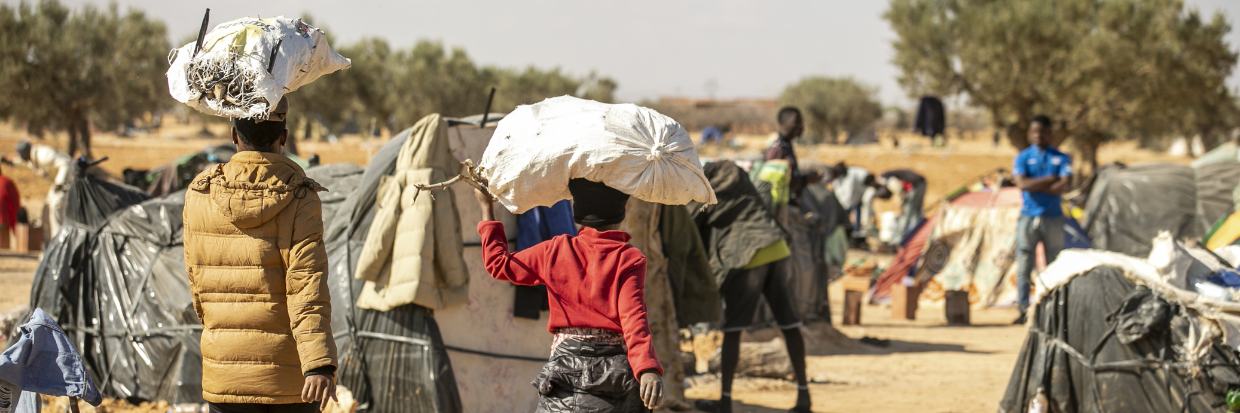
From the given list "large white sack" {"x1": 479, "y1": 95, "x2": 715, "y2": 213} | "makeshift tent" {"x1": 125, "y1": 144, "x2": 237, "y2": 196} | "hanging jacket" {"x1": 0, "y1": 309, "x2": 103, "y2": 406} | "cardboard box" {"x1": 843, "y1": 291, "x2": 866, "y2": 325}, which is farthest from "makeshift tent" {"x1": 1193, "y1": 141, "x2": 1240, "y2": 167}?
"hanging jacket" {"x1": 0, "y1": 309, "x2": 103, "y2": 406}

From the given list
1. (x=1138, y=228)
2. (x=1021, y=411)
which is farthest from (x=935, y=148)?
(x=1021, y=411)

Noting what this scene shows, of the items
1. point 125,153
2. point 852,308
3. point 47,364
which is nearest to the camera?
point 47,364

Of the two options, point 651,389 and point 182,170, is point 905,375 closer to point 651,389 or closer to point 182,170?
point 182,170

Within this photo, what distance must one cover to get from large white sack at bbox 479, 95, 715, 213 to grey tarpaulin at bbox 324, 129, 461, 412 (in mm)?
2538

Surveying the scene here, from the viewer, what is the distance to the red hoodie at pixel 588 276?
4066mm

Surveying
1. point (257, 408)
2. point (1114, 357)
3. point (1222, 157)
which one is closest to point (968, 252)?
point (1222, 157)

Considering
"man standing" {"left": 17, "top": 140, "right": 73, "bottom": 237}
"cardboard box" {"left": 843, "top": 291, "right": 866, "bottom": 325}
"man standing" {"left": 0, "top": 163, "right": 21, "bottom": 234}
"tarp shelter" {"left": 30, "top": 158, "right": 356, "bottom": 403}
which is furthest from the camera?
"man standing" {"left": 0, "top": 163, "right": 21, "bottom": 234}

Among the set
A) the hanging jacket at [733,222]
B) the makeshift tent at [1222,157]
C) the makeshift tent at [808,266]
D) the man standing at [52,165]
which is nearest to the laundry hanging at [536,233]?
the hanging jacket at [733,222]

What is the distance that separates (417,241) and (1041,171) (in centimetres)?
697

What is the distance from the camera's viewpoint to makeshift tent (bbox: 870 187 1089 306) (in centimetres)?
1462

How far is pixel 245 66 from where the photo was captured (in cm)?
392

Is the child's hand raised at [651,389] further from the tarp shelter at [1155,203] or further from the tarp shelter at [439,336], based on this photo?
the tarp shelter at [1155,203]

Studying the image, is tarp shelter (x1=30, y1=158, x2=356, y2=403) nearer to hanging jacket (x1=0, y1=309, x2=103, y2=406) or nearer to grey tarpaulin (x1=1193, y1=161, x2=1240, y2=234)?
hanging jacket (x1=0, y1=309, x2=103, y2=406)

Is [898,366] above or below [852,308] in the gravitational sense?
below
